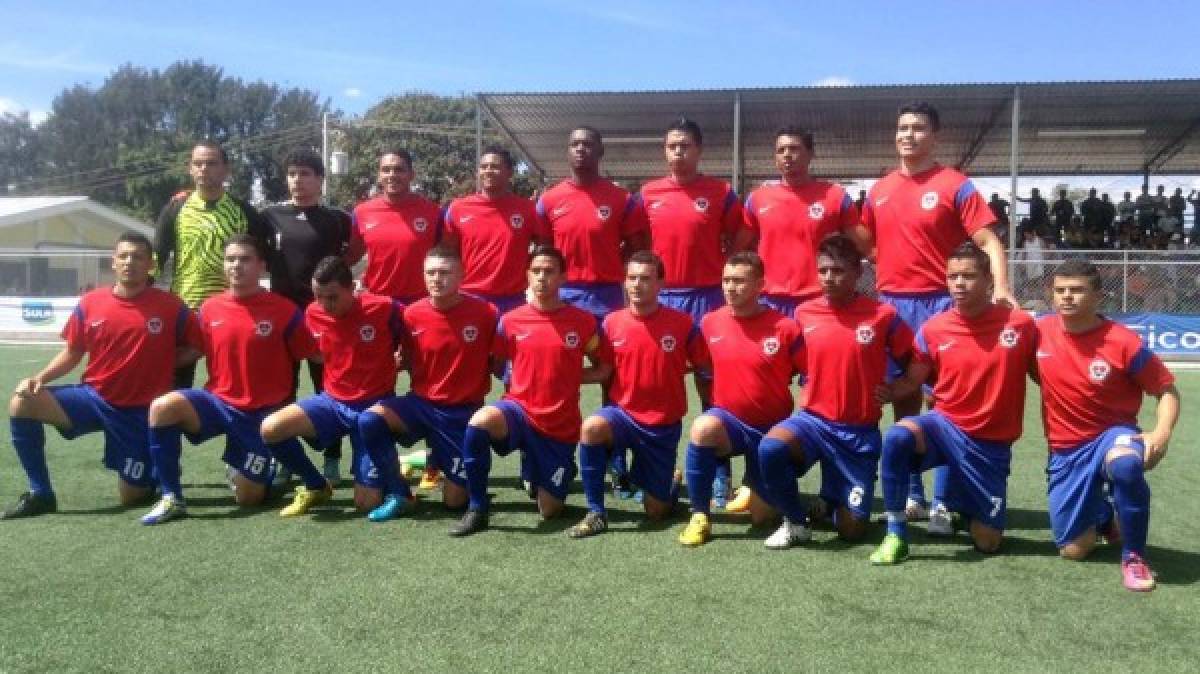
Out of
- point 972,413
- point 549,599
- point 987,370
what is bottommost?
point 549,599

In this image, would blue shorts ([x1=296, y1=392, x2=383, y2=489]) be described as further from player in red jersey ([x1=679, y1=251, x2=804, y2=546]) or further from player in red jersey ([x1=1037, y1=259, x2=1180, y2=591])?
player in red jersey ([x1=1037, y1=259, x2=1180, y2=591])

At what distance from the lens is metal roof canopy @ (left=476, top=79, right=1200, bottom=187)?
639 inches

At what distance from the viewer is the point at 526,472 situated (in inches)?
199

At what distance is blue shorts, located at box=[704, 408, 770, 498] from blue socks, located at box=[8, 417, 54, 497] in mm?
3628

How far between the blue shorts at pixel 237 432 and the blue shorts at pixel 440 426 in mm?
746

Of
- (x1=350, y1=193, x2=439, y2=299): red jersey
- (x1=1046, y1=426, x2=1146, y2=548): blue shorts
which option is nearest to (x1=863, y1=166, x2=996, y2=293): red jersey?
(x1=1046, y1=426, x2=1146, y2=548): blue shorts

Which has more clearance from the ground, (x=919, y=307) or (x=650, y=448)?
(x=919, y=307)

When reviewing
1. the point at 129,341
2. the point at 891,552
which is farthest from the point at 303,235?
the point at 891,552

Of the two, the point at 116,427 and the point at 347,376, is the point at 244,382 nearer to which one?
the point at 347,376

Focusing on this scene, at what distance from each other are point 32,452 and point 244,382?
3.89ft

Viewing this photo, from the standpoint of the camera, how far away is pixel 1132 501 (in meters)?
3.88

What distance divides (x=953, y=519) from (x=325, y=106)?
63.8 metres

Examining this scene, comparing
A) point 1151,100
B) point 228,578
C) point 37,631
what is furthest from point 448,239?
point 1151,100

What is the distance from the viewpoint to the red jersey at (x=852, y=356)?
448cm
